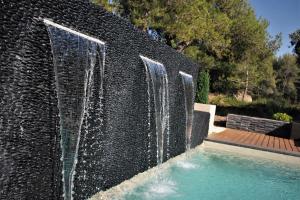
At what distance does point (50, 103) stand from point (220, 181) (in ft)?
15.4

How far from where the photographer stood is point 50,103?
380 cm

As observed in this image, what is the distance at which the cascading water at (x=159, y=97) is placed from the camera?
670cm

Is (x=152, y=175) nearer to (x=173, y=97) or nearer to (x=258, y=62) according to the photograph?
(x=173, y=97)

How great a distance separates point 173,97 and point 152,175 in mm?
2124

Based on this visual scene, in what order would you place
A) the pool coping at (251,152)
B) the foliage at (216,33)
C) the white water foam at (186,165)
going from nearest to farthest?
1. the white water foam at (186,165)
2. the pool coping at (251,152)
3. the foliage at (216,33)

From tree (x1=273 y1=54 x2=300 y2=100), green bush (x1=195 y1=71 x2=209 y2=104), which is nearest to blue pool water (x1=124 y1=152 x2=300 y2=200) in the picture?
green bush (x1=195 y1=71 x2=209 y2=104)

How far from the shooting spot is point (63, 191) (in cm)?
425

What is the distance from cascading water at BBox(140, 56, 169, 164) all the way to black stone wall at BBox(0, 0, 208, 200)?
26 centimetres

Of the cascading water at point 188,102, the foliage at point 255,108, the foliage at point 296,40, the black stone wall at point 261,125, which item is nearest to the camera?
the cascading water at point 188,102

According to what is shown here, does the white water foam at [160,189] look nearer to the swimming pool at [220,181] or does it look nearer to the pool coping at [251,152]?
the swimming pool at [220,181]

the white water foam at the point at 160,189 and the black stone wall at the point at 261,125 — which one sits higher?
the black stone wall at the point at 261,125

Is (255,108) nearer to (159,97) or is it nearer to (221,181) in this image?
(221,181)

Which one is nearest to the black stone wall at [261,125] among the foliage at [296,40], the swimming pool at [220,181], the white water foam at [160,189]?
the swimming pool at [220,181]

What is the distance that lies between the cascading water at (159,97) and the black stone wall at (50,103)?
262 millimetres
